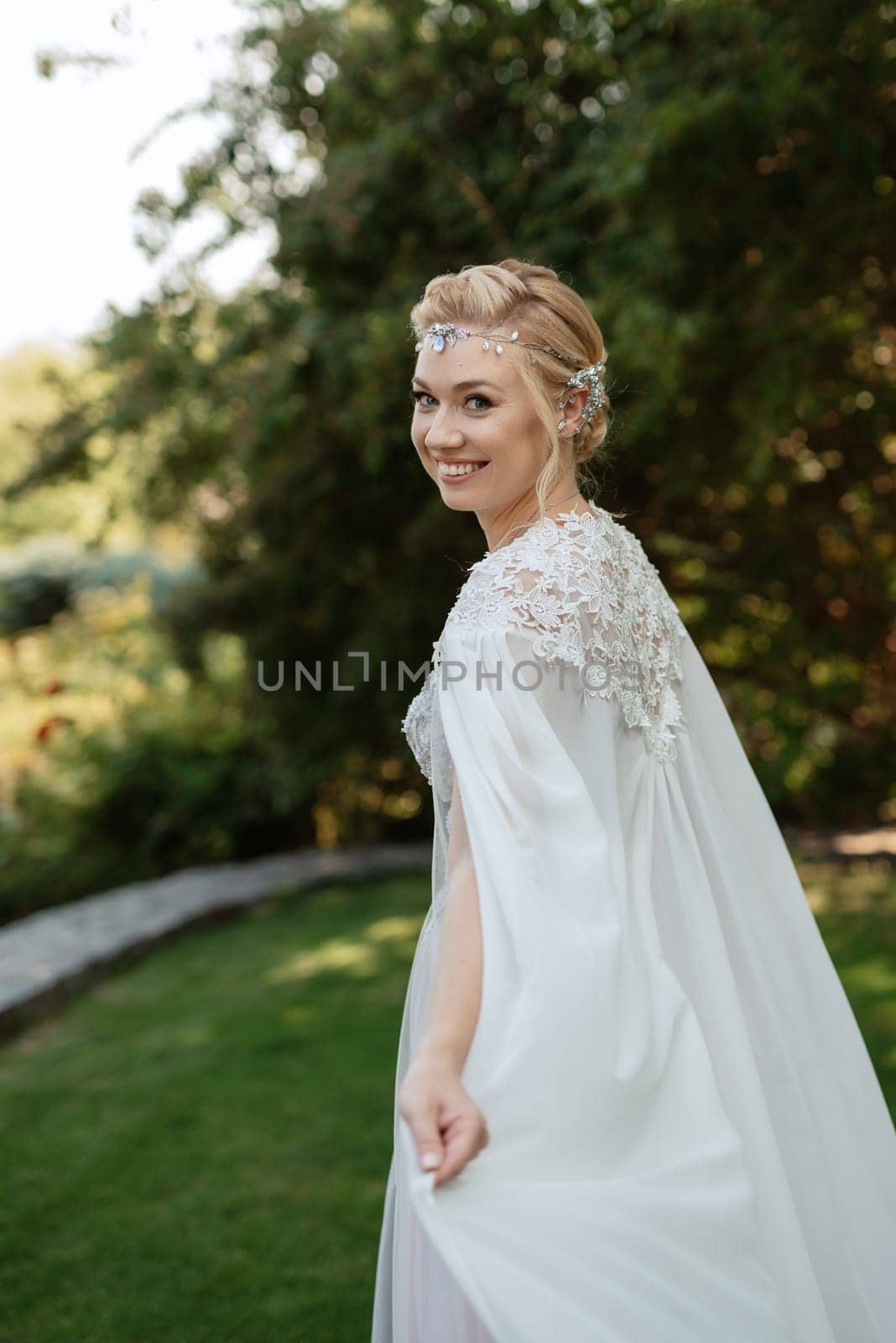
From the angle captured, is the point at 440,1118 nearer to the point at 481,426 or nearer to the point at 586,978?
the point at 586,978

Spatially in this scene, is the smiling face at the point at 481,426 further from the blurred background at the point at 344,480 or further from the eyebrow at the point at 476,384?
the blurred background at the point at 344,480

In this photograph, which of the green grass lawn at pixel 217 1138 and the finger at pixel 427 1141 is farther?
the green grass lawn at pixel 217 1138

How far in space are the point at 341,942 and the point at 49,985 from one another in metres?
1.65

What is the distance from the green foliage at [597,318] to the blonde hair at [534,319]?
224cm

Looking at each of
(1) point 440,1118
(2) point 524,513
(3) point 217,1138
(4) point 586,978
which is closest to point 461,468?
(2) point 524,513

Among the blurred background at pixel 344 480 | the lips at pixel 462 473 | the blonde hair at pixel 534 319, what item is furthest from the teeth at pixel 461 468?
the blurred background at pixel 344 480

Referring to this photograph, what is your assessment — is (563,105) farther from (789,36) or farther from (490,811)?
(490,811)

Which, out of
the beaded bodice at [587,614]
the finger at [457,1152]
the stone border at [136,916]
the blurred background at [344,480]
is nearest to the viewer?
the finger at [457,1152]

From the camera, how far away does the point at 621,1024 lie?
1.63 m

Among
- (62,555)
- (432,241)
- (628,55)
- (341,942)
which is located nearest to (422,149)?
(432,241)

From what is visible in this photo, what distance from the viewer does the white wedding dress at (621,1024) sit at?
1496mm

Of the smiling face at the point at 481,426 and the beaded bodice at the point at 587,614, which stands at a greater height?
the smiling face at the point at 481,426

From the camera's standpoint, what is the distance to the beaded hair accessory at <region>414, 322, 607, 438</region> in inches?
75.3

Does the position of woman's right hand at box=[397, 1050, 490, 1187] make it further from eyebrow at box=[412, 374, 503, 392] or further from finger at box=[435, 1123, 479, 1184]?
eyebrow at box=[412, 374, 503, 392]
